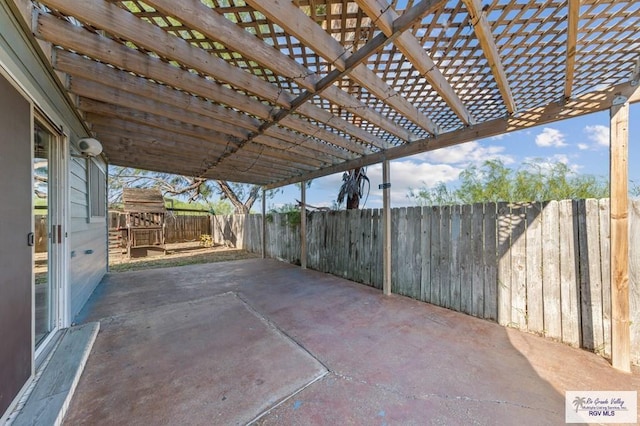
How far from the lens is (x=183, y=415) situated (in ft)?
4.64

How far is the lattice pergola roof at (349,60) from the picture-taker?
1.43 metres

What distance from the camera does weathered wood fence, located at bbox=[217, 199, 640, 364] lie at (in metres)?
2.10

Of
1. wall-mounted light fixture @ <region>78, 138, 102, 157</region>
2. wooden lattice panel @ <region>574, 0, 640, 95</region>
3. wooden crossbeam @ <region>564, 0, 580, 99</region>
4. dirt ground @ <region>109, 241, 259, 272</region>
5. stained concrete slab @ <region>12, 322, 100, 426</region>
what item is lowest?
dirt ground @ <region>109, 241, 259, 272</region>

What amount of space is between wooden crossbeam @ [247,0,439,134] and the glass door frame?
2.35 metres

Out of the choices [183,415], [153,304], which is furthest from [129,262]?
[183,415]

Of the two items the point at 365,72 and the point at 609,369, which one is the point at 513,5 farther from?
the point at 609,369

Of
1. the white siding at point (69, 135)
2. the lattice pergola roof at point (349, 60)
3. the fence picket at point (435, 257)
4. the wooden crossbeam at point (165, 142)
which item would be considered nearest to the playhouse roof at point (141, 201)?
the white siding at point (69, 135)

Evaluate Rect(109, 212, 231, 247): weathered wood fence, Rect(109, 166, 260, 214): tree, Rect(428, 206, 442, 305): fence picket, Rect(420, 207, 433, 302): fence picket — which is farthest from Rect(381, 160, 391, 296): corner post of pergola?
Rect(109, 166, 260, 214): tree

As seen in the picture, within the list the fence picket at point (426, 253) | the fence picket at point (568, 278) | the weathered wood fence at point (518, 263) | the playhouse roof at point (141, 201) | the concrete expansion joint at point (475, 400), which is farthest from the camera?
the playhouse roof at point (141, 201)

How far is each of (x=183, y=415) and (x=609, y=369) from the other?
304 centimetres

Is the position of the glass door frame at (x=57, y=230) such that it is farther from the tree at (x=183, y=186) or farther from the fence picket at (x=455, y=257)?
the tree at (x=183, y=186)

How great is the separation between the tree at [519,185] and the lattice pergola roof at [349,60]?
26.0 inches

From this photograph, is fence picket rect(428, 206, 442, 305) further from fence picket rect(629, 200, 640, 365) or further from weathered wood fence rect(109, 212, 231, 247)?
weathered wood fence rect(109, 212, 231, 247)

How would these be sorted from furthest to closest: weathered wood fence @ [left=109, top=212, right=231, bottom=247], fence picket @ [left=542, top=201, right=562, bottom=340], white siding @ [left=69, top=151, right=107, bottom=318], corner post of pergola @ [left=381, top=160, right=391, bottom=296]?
weathered wood fence @ [left=109, top=212, right=231, bottom=247] < corner post of pergola @ [left=381, top=160, right=391, bottom=296] < white siding @ [left=69, top=151, right=107, bottom=318] < fence picket @ [left=542, top=201, right=562, bottom=340]
